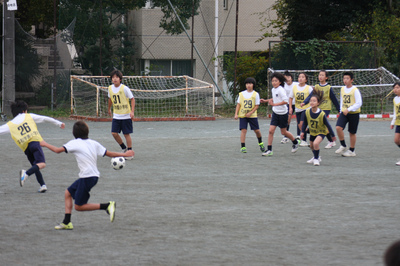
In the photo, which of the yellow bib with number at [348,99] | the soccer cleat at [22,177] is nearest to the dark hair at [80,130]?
the soccer cleat at [22,177]

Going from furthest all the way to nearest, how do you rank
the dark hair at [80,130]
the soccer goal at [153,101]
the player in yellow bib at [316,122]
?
1. the soccer goal at [153,101]
2. the player in yellow bib at [316,122]
3. the dark hair at [80,130]

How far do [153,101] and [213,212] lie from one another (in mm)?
16031

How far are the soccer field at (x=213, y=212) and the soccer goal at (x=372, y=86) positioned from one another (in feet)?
34.5

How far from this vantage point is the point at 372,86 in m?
23.4

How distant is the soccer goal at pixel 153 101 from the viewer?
22.5 m

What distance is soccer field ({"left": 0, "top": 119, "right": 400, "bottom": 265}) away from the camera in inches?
220

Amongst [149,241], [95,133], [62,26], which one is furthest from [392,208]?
[62,26]

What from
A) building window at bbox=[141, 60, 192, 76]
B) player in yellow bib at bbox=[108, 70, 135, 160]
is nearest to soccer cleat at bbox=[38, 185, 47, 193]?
player in yellow bib at bbox=[108, 70, 135, 160]

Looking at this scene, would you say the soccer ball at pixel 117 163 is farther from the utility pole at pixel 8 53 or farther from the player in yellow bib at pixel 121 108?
the utility pole at pixel 8 53

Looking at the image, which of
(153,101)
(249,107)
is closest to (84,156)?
(249,107)

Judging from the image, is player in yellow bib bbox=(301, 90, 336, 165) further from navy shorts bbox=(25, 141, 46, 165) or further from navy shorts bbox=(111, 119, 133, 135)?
navy shorts bbox=(25, 141, 46, 165)

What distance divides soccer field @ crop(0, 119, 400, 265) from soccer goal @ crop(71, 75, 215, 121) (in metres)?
9.06

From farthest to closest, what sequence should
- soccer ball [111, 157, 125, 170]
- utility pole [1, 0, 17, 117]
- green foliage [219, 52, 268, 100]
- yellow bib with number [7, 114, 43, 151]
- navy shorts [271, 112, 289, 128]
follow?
1. green foliage [219, 52, 268, 100]
2. utility pole [1, 0, 17, 117]
3. navy shorts [271, 112, 289, 128]
4. yellow bib with number [7, 114, 43, 151]
5. soccer ball [111, 157, 125, 170]

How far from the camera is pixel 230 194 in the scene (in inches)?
337
